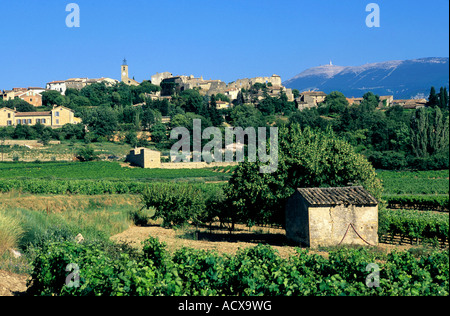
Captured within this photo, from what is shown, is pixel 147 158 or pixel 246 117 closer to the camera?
pixel 147 158

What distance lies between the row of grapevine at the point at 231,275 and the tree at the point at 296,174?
8.07 metres

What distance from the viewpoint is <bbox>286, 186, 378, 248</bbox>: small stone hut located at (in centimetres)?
1689

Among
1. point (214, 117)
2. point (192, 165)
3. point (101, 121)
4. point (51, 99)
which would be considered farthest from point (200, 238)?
point (51, 99)

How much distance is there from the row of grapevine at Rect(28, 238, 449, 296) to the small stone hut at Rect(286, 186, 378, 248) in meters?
5.18

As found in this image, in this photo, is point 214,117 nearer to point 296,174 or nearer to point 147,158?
point 147,158

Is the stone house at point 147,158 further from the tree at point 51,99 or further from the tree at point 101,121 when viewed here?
the tree at point 51,99

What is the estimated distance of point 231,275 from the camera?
944cm

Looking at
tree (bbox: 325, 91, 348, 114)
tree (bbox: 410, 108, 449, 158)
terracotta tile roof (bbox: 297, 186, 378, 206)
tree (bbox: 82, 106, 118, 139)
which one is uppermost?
tree (bbox: 325, 91, 348, 114)

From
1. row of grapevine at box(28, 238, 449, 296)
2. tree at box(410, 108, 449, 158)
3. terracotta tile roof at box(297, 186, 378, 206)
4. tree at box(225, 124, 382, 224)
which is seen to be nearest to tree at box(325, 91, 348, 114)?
tree at box(410, 108, 449, 158)

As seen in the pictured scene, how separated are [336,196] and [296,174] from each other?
283cm

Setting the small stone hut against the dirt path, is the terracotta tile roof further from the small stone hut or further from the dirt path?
the dirt path

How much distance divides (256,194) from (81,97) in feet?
318

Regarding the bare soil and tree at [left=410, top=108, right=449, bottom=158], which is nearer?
the bare soil
